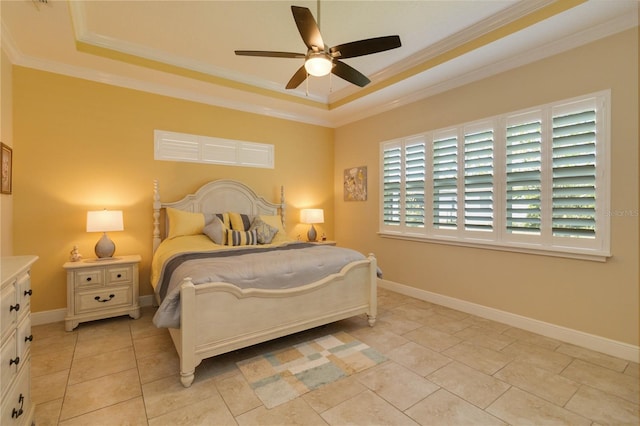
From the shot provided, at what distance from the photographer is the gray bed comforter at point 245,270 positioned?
2.15m

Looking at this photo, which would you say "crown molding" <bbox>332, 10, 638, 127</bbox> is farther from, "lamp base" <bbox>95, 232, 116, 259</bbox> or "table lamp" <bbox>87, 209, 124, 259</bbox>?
"lamp base" <bbox>95, 232, 116, 259</bbox>

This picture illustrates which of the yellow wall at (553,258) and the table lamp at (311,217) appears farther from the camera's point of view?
the table lamp at (311,217)

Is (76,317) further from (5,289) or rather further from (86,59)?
(86,59)

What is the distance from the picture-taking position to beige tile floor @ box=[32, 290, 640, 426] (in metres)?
1.81

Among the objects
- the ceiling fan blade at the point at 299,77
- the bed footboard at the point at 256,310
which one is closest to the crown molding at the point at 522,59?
the ceiling fan blade at the point at 299,77

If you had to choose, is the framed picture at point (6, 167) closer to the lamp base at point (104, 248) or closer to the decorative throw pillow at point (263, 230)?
the lamp base at point (104, 248)

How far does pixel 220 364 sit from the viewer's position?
94.3 inches

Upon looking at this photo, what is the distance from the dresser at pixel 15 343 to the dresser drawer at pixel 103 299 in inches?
64.8

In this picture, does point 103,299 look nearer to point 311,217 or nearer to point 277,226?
point 277,226

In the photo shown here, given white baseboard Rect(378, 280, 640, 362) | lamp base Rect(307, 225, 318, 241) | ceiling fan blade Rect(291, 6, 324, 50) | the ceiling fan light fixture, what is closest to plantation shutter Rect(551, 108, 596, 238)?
white baseboard Rect(378, 280, 640, 362)

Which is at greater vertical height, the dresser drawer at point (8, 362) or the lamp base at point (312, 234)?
the lamp base at point (312, 234)

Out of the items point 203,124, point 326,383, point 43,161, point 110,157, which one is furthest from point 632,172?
point 43,161

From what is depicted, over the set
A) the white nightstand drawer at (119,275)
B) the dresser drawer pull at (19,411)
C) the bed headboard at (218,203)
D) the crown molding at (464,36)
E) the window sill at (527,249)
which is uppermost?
the crown molding at (464,36)

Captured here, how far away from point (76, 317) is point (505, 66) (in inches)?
202
